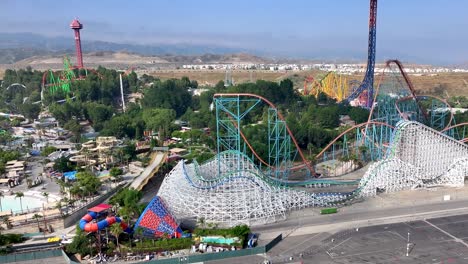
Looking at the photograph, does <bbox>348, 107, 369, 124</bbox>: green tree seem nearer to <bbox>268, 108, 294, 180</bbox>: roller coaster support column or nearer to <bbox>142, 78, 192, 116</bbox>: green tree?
<bbox>268, 108, 294, 180</bbox>: roller coaster support column

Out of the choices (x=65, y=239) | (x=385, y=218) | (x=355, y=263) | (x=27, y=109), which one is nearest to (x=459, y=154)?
(x=385, y=218)

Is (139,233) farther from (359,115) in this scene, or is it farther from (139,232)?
(359,115)

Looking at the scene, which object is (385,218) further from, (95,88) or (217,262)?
(95,88)

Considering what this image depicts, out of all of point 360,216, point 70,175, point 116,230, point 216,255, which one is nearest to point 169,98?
point 70,175

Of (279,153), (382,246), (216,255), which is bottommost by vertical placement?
(382,246)

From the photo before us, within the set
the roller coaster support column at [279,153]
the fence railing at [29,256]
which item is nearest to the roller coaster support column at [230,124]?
the roller coaster support column at [279,153]

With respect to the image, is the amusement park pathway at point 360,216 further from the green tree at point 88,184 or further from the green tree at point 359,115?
the green tree at point 359,115

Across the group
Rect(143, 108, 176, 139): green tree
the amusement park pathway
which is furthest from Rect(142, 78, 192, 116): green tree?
the amusement park pathway
